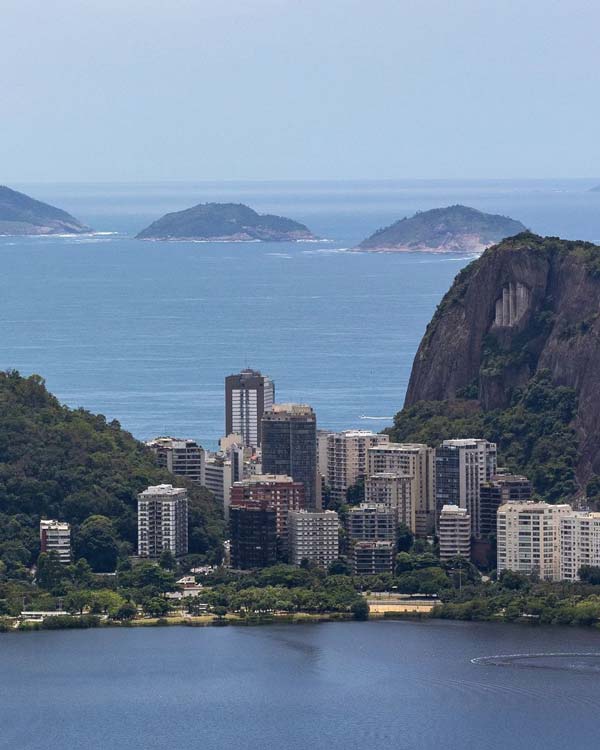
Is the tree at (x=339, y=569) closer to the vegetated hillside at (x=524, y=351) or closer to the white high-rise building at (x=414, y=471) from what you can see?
the white high-rise building at (x=414, y=471)

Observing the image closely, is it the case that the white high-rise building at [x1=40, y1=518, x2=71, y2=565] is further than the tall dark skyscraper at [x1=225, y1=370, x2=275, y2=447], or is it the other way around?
the tall dark skyscraper at [x1=225, y1=370, x2=275, y2=447]

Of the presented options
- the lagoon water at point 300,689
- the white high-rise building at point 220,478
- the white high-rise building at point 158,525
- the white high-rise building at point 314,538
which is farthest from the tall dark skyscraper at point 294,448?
the lagoon water at point 300,689

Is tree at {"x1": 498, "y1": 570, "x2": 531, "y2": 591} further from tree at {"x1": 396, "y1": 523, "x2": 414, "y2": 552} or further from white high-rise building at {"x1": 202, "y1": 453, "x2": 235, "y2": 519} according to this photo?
white high-rise building at {"x1": 202, "y1": 453, "x2": 235, "y2": 519}

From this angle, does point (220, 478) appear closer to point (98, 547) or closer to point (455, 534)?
point (98, 547)

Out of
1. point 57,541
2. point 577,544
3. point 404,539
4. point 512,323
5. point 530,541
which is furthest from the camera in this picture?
point 512,323

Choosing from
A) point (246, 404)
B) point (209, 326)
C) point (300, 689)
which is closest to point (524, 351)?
point (246, 404)

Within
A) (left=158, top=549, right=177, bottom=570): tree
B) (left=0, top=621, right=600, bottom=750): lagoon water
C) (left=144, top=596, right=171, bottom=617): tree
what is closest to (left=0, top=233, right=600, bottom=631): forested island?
(left=144, top=596, right=171, bottom=617): tree

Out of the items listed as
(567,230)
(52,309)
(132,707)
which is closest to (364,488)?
(132,707)
